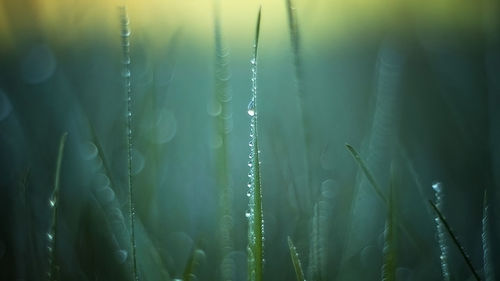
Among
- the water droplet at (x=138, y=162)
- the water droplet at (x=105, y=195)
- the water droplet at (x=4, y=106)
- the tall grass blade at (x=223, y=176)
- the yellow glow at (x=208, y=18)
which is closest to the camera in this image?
the tall grass blade at (x=223, y=176)

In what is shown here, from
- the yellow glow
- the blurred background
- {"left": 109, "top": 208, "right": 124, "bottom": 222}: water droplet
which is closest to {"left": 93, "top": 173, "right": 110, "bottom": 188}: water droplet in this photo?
the blurred background

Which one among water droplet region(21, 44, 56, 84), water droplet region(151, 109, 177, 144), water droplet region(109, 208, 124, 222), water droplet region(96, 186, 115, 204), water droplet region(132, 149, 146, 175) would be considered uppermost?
water droplet region(21, 44, 56, 84)

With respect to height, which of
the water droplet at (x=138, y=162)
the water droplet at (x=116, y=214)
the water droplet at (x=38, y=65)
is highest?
the water droplet at (x=38, y=65)

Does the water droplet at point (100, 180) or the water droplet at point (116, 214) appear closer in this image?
the water droplet at point (116, 214)

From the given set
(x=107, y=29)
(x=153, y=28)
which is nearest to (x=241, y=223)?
(x=153, y=28)

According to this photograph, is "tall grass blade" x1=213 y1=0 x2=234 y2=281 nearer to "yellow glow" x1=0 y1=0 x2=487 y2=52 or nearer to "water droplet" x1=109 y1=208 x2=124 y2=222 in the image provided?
"water droplet" x1=109 y1=208 x2=124 y2=222

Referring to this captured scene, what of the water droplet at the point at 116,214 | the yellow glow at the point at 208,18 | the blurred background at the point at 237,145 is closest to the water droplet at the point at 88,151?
the blurred background at the point at 237,145

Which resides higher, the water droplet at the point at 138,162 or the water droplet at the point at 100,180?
the water droplet at the point at 138,162

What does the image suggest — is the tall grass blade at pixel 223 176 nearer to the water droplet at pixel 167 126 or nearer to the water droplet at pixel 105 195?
the water droplet at pixel 105 195
